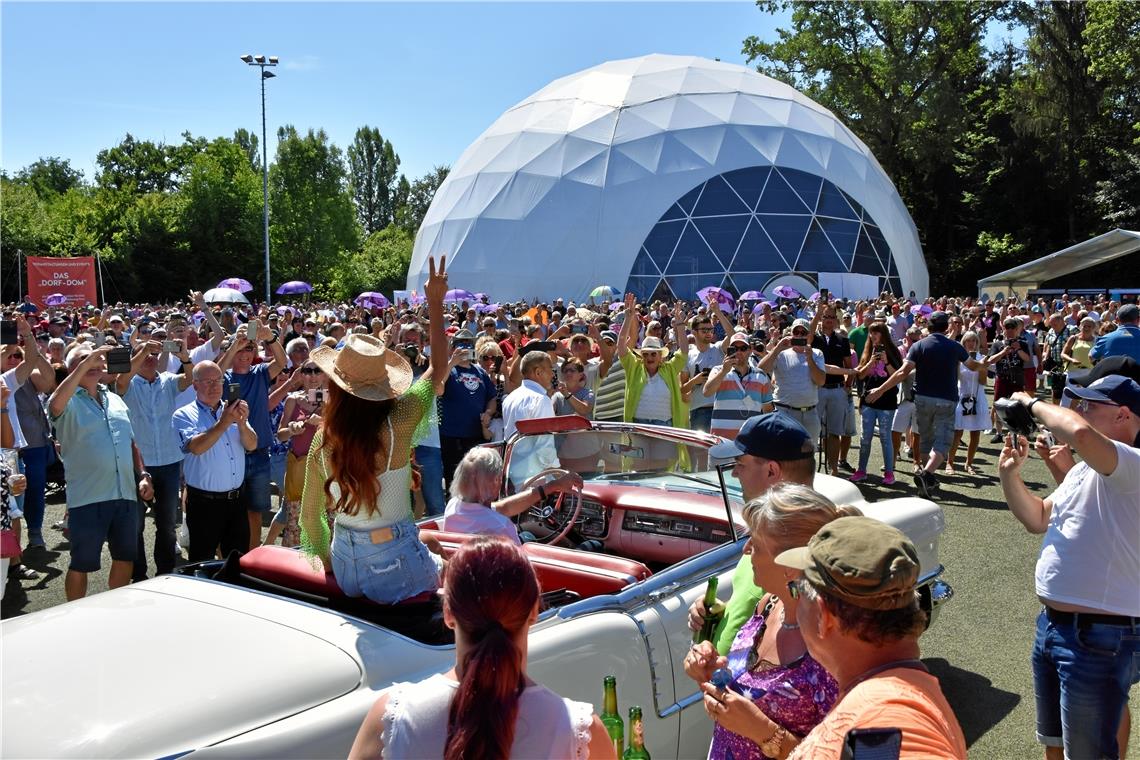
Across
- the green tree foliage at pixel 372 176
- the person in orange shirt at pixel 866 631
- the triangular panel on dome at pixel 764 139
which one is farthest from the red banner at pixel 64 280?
the green tree foliage at pixel 372 176

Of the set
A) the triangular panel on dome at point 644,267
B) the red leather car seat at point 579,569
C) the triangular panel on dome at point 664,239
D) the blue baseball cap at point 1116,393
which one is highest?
the triangular panel on dome at point 664,239

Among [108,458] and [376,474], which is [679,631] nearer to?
[376,474]

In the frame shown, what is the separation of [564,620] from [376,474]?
854 millimetres

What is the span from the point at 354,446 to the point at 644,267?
26.9 metres

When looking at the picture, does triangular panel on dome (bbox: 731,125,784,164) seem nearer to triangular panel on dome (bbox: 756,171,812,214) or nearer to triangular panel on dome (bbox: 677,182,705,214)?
triangular panel on dome (bbox: 756,171,812,214)

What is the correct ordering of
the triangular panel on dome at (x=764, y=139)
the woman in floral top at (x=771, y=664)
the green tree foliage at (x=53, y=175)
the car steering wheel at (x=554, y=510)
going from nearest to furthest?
the woman in floral top at (x=771, y=664)
the car steering wheel at (x=554, y=510)
the triangular panel on dome at (x=764, y=139)
the green tree foliage at (x=53, y=175)

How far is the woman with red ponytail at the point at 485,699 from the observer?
1.75 metres

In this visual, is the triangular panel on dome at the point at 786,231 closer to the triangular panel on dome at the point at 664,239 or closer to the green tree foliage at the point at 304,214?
the triangular panel on dome at the point at 664,239

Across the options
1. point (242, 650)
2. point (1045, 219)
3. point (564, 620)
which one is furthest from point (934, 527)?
point (1045, 219)

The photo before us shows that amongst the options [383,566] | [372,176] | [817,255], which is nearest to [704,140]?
[817,255]

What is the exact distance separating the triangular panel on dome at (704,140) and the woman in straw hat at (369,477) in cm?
2801

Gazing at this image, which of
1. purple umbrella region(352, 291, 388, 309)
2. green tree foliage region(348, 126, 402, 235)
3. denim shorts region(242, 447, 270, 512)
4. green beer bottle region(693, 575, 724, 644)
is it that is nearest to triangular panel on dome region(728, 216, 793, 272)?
purple umbrella region(352, 291, 388, 309)

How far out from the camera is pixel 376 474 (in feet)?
10.4

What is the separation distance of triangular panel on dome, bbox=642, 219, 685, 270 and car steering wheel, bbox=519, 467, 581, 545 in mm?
25221
